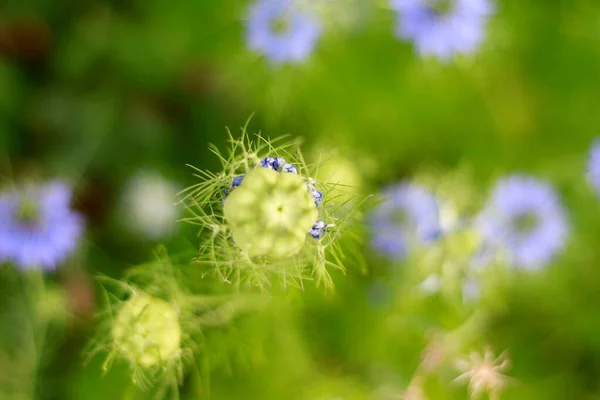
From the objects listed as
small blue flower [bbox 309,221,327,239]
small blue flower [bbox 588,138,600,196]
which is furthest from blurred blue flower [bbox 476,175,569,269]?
small blue flower [bbox 309,221,327,239]

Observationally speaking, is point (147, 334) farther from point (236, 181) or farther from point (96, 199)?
point (96, 199)

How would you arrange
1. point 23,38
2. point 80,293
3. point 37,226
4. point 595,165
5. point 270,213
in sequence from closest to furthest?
point 270,213 < point 37,226 < point 595,165 < point 80,293 < point 23,38

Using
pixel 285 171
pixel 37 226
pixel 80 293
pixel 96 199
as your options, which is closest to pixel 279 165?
pixel 285 171

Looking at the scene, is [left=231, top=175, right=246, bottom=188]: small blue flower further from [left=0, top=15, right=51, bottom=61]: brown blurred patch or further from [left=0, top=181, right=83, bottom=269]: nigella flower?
[left=0, top=15, right=51, bottom=61]: brown blurred patch

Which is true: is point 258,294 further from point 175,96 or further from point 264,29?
point 175,96

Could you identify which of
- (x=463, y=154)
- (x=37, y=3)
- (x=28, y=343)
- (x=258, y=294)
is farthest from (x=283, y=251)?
(x=37, y=3)
